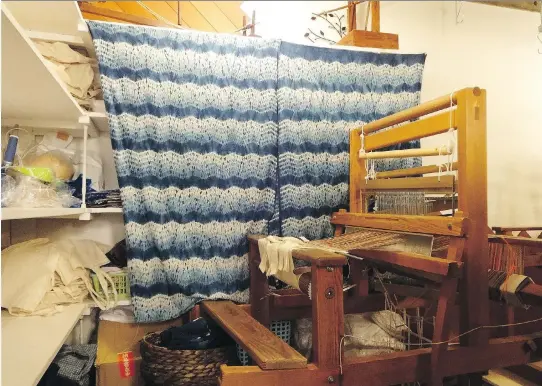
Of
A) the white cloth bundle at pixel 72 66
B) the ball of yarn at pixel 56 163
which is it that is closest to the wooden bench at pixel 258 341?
the ball of yarn at pixel 56 163

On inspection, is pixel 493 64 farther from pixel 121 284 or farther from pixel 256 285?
pixel 121 284

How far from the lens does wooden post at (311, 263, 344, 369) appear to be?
4.33ft

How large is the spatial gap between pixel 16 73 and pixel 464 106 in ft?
4.63

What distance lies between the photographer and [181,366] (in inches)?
65.7

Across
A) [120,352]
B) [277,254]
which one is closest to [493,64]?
[277,254]

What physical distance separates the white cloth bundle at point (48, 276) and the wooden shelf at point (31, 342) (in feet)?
0.17

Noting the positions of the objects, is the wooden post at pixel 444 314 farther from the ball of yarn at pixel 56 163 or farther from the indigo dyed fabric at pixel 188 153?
the ball of yarn at pixel 56 163

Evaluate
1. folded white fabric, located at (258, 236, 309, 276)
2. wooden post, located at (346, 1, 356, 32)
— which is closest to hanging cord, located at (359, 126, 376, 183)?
folded white fabric, located at (258, 236, 309, 276)

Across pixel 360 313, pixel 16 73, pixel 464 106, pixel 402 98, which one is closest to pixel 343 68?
pixel 402 98

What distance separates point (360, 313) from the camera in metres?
2.04

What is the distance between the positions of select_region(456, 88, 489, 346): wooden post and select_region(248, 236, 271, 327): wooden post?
89 centimetres

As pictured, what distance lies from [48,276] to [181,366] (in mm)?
717

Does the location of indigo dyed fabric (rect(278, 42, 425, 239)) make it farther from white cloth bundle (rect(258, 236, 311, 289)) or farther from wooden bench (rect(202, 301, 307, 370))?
wooden bench (rect(202, 301, 307, 370))

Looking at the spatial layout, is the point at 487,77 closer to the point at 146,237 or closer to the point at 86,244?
the point at 146,237
